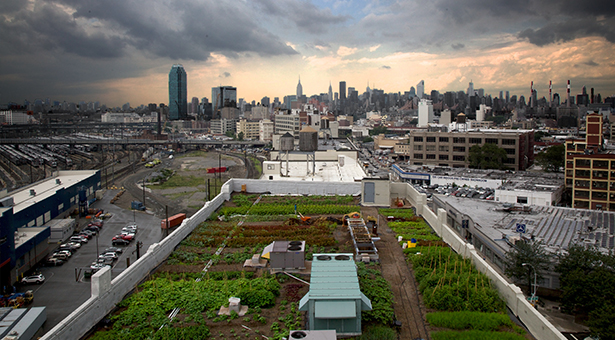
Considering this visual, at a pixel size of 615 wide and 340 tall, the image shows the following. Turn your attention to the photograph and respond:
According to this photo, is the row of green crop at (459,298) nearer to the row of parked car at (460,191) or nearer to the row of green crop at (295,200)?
the row of green crop at (295,200)

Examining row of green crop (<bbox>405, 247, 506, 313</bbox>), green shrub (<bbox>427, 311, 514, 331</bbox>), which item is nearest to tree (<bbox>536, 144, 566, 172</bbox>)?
row of green crop (<bbox>405, 247, 506, 313</bbox>)

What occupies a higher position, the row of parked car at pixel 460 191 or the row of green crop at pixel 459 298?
the row of green crop at pixel 459 298

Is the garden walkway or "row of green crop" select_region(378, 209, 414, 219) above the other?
"row of green crop" select_region(378, 209, 414, 219)

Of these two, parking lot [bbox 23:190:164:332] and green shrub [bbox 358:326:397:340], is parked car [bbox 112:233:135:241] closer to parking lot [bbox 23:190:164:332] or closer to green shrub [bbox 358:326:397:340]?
parking lot [bbox 23:190:164:332]

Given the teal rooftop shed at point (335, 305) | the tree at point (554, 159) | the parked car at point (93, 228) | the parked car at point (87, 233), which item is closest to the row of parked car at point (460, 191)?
the tree at point (554, 159)

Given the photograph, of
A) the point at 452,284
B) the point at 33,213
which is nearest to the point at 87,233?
the point at 33,213

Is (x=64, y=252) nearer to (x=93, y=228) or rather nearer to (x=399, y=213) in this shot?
(x=93, y=228)
